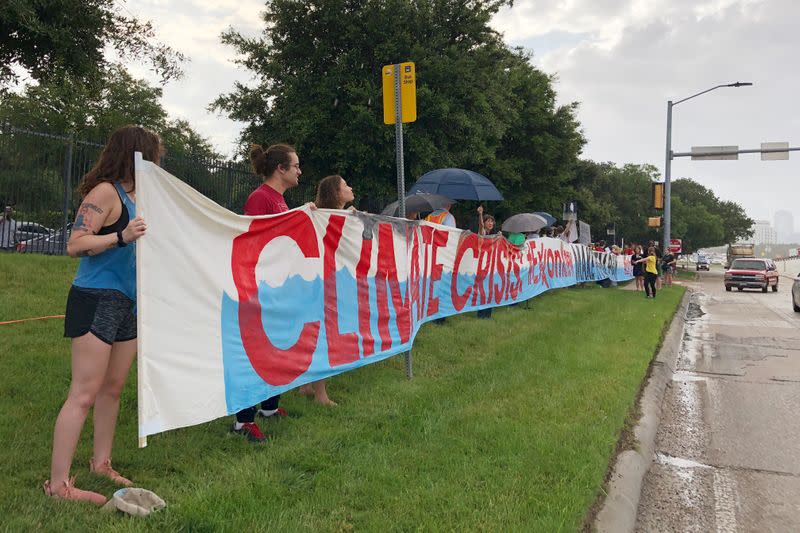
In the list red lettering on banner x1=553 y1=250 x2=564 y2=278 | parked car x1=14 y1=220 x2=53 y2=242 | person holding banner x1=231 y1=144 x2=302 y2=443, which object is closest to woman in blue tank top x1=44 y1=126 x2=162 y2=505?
person holding banner x1=231 y1=144 x2=302 y2=443

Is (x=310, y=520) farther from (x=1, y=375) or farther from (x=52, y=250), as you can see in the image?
(x=52, y=250)

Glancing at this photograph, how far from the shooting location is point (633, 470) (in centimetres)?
416

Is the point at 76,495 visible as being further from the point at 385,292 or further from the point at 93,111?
the point at 93,111

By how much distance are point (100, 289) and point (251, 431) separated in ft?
5.15

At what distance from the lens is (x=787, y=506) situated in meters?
3.80

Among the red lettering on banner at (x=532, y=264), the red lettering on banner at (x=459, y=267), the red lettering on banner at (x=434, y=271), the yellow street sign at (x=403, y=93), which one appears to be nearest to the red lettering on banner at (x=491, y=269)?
the red lettering on banner at (x=459, y=267)

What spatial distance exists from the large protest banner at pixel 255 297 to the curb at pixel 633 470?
2.21m

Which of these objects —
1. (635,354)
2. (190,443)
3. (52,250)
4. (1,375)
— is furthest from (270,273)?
(52,250)

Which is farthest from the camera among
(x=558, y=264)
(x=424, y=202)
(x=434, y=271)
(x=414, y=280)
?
(x=558, y=264)

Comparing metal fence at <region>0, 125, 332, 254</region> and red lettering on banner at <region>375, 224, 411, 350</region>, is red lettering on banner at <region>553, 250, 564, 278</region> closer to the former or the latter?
metal fence at <region>0, 125, 332, 254</region>

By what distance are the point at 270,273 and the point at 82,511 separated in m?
1.90

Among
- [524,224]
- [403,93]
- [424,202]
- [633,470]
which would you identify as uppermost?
[403,93]

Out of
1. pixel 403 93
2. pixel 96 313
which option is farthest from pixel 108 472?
pixel 403 93

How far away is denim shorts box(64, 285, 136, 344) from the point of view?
9.87ft
